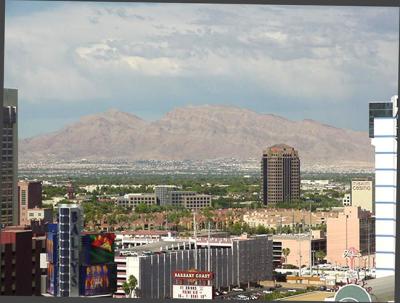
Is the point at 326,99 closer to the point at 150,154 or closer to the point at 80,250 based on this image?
the point at 150,154

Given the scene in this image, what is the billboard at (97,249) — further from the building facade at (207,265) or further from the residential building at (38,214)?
the residential building at (38,214)

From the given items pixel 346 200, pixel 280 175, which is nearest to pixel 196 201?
pixel 280 175

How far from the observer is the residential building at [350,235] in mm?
25047

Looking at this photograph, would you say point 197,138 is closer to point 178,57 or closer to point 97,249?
point 178,57

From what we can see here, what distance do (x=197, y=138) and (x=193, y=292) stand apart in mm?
25365

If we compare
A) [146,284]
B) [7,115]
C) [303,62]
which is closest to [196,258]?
[146,284]

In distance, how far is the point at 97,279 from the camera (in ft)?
41.6

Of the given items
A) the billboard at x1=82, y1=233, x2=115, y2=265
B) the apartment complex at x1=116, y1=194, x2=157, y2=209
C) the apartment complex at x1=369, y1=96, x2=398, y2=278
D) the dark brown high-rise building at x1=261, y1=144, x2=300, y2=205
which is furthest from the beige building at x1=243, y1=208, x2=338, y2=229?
the apartment complex at x1=369, y1=96, x2=398, y2=278

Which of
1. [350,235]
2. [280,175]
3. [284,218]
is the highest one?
[280,175]

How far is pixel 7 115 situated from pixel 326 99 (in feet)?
50.1

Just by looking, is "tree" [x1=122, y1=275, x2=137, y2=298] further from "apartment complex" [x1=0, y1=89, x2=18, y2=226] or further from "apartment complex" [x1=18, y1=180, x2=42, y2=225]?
"apartment complex" [x1=18, y1=180, x2=42, y2=225]

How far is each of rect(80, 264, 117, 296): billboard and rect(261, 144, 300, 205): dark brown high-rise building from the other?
19869 millimetres

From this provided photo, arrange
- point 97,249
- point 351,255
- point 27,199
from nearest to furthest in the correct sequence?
1. point 97,249
2. point 351,255
3. point 27,199

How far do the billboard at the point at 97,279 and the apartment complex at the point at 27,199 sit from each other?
37.5 feet
